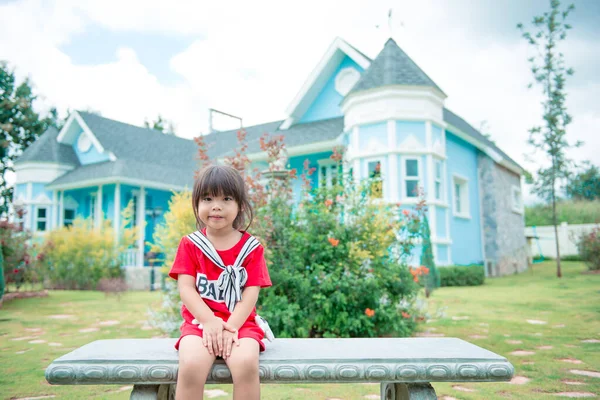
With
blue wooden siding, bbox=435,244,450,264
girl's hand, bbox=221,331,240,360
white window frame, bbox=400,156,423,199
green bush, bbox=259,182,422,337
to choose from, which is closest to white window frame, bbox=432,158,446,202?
white window frame, bbox=400,156,423,199

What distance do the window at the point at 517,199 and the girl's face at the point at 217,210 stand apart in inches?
745

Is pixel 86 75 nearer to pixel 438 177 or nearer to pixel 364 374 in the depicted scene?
pixel 438 177

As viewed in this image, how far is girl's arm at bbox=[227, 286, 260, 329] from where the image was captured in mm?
2174

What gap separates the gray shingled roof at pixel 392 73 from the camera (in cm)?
1239

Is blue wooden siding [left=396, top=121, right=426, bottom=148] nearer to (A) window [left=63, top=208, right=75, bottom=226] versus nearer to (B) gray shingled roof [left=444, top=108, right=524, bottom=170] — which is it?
(B) gray shingled roof [left=444, top=108, right=524, bottom=170]

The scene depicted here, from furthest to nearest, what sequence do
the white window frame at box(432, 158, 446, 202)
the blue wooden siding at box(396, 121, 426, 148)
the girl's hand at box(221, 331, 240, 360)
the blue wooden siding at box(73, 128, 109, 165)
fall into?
the blue wooden siding at box(73, 128, 109, 165) < the white window frame at box(432, 158, 446, 202) < the blue wooden siding at box(396, 121, 426, 148) < the girl's hand at box(221, 331, 240, 360)

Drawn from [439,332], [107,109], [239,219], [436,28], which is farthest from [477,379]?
[107,109]

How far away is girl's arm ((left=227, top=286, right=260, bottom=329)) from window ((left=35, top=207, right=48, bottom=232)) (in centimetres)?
2042

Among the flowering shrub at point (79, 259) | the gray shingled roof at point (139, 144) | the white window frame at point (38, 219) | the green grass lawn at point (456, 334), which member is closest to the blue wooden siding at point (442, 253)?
the green grass lawn at point (456, 334)

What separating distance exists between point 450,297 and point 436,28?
6695 mm

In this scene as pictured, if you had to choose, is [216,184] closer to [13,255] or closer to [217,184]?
[217,184]

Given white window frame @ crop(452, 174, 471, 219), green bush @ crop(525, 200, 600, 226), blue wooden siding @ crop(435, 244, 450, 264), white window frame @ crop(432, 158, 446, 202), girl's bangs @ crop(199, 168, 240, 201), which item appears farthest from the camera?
green bush @ crop(525, 200, 600, 226)

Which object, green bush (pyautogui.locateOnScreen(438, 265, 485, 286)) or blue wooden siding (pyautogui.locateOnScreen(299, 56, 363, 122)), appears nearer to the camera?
green bush (pyautogui.locateOnScreen(438, 265, 485, 286))

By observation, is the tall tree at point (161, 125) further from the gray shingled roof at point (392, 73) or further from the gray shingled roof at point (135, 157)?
the gray shingled roof at point (392, 73)
